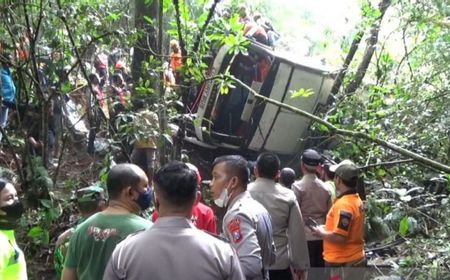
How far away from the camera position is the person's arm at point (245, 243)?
3.12 metres

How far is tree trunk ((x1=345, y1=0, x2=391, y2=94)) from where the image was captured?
8648 millimetres

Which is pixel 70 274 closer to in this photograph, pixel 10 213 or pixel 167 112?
pixel 10 213

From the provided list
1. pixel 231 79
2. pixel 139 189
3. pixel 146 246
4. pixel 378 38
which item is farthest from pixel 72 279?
pixel 378 38

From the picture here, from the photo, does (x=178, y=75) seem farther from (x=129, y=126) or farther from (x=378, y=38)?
(x=378, y=38)

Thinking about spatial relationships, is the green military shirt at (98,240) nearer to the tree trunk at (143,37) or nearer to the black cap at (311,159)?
the black cap at (311,159)

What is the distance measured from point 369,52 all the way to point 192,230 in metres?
7.51

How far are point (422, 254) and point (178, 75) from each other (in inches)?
142

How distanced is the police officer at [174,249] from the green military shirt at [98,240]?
46 cm

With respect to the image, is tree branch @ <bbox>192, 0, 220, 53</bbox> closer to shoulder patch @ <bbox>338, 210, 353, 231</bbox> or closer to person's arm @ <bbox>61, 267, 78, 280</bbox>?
shoulder patch @ <bbox>338, 210, 353, 231</bbox>

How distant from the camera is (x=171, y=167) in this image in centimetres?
253

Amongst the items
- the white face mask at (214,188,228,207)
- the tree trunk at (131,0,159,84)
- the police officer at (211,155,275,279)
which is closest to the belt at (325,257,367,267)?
the police officer at (211,155,275,279)

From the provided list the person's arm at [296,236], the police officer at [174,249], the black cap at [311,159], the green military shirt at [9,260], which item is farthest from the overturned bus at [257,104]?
the police officer at [174,249]

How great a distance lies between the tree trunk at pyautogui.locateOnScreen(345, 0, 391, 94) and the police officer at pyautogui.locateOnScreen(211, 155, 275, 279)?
581 cm

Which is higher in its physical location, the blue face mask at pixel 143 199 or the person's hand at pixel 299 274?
the blue face mask at pixel 143 199
